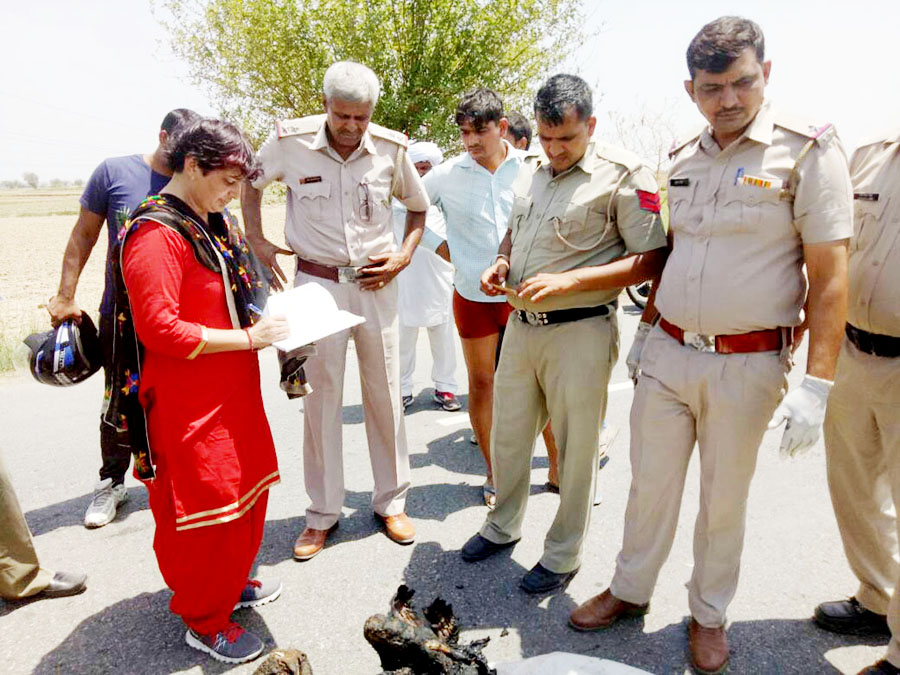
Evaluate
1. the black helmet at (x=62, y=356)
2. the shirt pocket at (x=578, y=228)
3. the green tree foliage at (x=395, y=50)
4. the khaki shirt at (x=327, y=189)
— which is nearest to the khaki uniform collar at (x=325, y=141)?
the khaki shirt at (x=327, y=189)

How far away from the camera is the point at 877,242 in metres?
2.20

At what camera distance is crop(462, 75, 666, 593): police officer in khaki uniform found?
249cm

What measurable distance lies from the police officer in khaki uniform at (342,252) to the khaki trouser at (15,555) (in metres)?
1.07

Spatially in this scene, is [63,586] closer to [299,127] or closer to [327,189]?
[327,189]

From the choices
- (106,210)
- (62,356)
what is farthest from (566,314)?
(106,210)

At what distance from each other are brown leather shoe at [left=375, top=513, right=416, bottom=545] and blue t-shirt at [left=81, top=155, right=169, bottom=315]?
174cm

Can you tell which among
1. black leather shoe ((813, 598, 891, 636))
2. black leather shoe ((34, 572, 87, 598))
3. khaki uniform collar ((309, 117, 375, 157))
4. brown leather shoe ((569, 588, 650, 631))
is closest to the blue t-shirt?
khaki uniform collar ((309, 117, 375, 157))

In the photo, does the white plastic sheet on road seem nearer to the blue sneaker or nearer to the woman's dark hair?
the blue sneaker

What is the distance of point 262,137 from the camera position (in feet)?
42.0

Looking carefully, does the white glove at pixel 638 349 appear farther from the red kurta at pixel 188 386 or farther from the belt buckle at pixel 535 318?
the red kurta at pixel 188 386

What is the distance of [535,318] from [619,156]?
2.41ft

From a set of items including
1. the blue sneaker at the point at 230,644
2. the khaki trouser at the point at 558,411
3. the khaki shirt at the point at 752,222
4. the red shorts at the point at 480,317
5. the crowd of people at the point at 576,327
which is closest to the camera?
the khaki shirt at the point at 752,222

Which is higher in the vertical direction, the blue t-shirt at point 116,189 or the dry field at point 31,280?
the blue t-shirt at point 116,189

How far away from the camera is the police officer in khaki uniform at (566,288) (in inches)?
97.9
